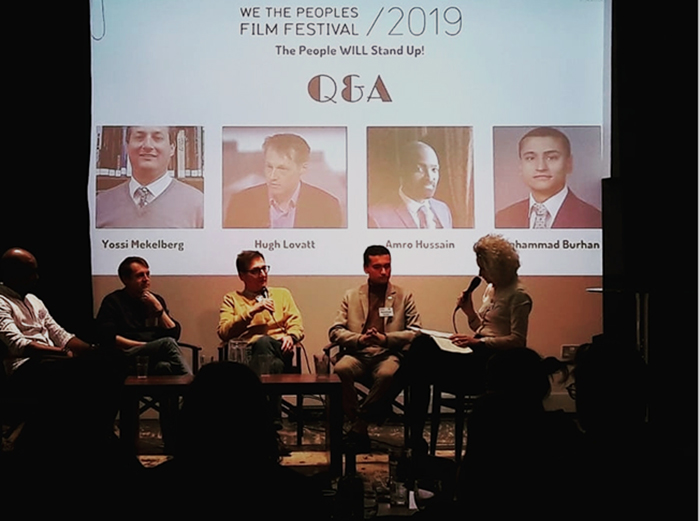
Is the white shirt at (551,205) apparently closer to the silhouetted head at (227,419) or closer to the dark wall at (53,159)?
the dark wall at (53,159)

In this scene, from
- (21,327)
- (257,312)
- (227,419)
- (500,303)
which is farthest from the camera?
(257,312)

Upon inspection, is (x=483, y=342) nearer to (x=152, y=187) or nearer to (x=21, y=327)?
(x=21, y=327)

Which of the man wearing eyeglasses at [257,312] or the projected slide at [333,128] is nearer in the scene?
the man wearing eyeglasses at [257,312]

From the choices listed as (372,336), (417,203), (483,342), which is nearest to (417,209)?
(417,203)

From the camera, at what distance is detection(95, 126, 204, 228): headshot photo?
5.38 meters

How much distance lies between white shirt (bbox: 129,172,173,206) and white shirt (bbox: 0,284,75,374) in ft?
3.79

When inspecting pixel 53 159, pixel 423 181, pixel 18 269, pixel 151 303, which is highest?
pixel 53 159

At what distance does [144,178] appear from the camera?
5387 millimetres

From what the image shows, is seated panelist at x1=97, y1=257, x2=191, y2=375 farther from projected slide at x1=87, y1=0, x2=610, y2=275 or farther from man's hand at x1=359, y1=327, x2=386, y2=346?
man's hand at x1=359, y1=327, x2=386, y2=346

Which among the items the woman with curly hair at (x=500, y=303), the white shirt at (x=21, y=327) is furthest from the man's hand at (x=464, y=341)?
the white shirt at (x=21, y=327)

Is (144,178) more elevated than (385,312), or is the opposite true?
(144,178)

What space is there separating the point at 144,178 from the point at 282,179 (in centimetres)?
86

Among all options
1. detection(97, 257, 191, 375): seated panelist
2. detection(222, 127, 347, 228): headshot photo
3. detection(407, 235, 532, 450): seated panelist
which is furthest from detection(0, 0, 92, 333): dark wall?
detection(407, 235, 532, 450): seated panelist

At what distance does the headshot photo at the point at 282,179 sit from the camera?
5.41 meters
